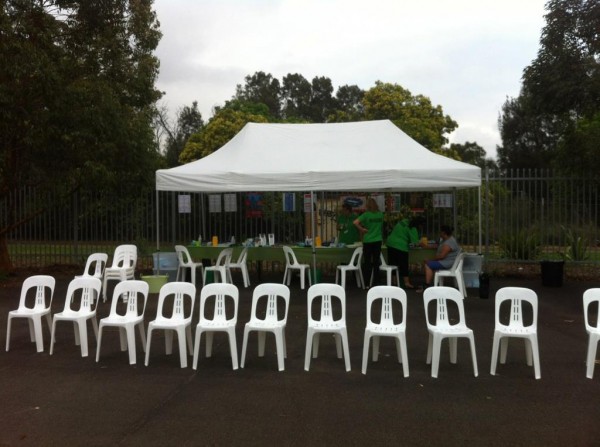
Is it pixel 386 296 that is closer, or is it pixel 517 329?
pixel 517 329

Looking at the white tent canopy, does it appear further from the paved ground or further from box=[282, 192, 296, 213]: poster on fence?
the paved ground

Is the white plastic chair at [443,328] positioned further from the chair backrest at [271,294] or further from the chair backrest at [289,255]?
the chair backrest at [289,255]

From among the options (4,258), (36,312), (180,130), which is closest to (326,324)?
(36,312)

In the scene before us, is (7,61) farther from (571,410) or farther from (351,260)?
(571,410)

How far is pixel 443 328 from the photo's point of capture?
5.61 metres

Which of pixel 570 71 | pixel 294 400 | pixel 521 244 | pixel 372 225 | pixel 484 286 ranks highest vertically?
pixel 570 71

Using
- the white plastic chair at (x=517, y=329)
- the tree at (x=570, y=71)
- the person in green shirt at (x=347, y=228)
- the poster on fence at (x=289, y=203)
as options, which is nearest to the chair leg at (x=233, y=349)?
the white plastic chair at (x=517, y=329)

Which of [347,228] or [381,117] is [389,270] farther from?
[381,117]

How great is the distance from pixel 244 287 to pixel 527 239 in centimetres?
617

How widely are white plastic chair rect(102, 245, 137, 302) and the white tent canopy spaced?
140 cm

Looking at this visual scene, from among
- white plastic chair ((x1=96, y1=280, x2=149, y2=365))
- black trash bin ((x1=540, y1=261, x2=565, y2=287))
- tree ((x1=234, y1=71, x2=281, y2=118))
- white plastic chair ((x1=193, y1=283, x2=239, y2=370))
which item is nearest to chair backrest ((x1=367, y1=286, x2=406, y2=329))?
white plastic chair ((x1=193, y1=283, x2=239, y2=370))

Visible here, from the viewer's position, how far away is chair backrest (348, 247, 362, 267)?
10.9 meters

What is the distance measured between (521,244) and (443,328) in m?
7.50

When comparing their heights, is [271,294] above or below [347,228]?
below
